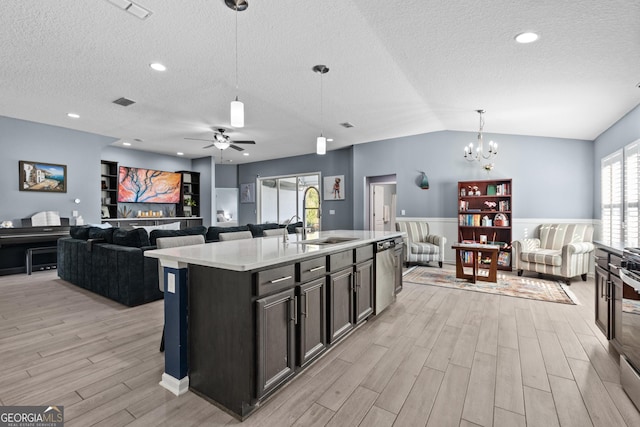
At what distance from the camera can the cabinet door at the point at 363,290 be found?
2.81m

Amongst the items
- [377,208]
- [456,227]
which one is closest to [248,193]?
[377,208]

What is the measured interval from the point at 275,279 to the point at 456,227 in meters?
5.48

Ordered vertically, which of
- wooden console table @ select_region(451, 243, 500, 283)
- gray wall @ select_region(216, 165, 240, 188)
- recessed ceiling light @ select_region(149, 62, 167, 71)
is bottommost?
wooden console table @ select_region(451, 243, 500, 283)

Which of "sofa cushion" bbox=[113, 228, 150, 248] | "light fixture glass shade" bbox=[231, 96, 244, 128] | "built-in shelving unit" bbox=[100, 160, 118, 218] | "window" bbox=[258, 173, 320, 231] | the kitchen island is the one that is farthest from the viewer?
"window" bbox=[258, 173, 320, 231]

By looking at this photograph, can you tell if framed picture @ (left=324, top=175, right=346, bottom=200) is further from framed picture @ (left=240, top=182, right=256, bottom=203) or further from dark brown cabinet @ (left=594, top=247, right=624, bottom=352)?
dark brown cabinet @ (left=594, top=247, right=624, bottom=352)

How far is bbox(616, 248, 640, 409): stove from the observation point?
1766 mm

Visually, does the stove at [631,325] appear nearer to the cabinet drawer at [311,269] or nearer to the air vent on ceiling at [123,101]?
the cabinet drawer at [311,269]

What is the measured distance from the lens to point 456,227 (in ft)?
20.6

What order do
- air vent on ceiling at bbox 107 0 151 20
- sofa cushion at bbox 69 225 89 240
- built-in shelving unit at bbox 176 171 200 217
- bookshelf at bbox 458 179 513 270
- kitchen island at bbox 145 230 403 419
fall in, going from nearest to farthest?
kitchen island at bbox 145 230 403 419 → air vent on ceiling at bbox 107 0 151 20 → sofa cushion at bbox 69 225 89 240 → bookshelf at bbox 458 179 513 270 → built-in shelving unit at bbox 176 171 200 217

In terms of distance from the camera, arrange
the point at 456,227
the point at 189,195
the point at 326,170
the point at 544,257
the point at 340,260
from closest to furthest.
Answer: the point at 340,260, the point at 544,257, the point at 456,227, the point at 326,170, the point at 189,195

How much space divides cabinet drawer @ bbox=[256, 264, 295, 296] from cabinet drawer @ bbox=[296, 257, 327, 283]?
76 millimetres

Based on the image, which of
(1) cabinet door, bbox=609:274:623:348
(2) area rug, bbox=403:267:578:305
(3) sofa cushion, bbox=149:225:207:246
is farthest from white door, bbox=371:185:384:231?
(1) cabinet door, bbox=609:274:623:348

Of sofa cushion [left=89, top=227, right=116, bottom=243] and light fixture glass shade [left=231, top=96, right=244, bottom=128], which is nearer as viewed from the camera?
light fixture glass shade [left=231, top=96, right=244, bottom=128]

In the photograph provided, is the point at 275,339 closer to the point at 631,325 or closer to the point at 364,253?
the point at 364,253
